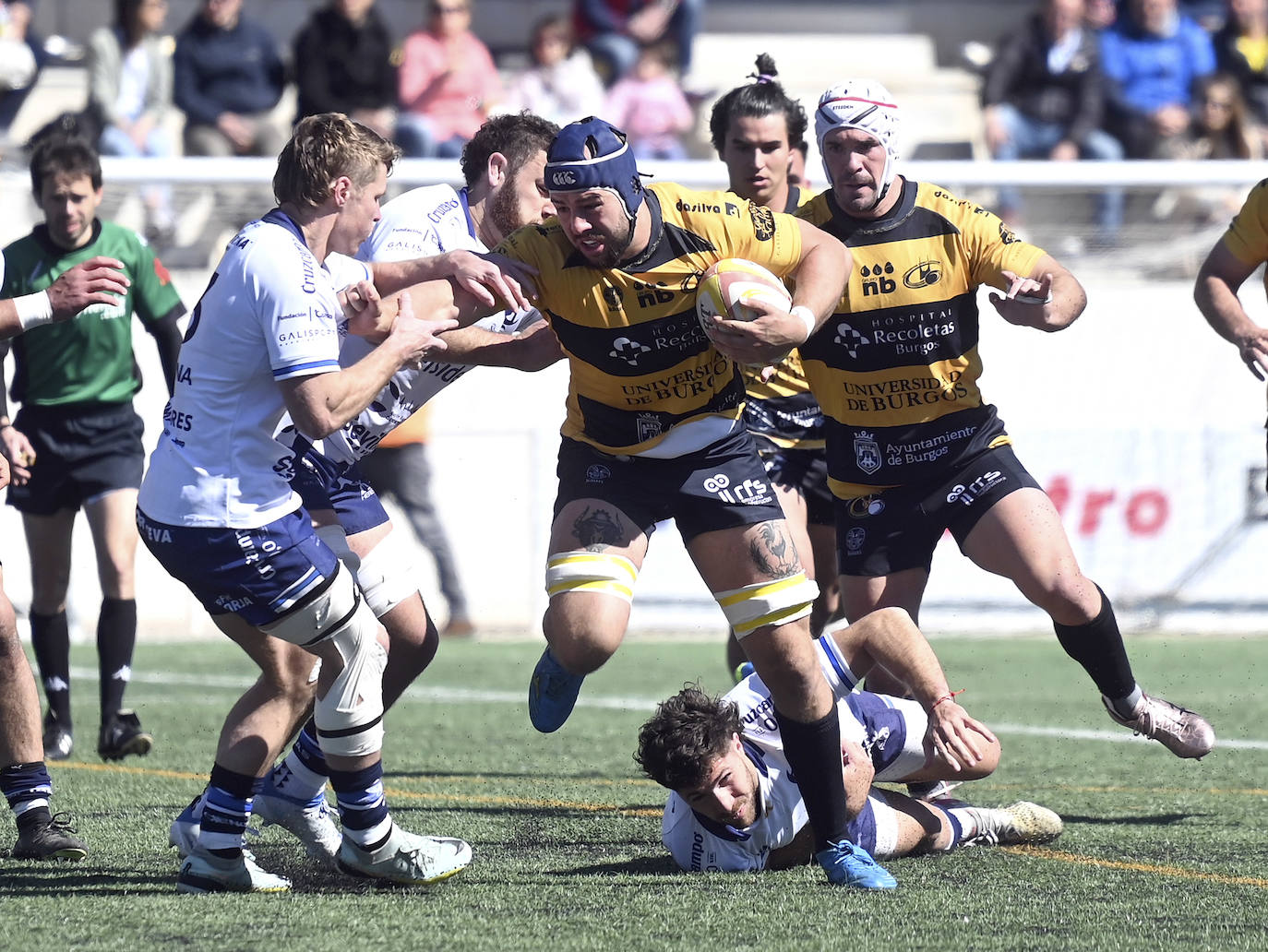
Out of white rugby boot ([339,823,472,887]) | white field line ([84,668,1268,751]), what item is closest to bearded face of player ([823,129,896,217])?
white rugby boot ([339,823,472,887])

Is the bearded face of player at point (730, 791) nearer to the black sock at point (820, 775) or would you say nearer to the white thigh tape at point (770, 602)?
the black sock at point (820, 775)

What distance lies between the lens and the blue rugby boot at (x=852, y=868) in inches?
185

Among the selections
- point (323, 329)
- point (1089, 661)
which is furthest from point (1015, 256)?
point (323, 329)

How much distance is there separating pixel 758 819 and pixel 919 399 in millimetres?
1583

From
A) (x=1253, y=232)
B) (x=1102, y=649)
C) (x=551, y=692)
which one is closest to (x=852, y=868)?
(x=551, y=692)

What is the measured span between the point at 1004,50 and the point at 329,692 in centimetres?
1204

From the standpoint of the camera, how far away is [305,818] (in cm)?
502

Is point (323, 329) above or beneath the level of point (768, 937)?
above

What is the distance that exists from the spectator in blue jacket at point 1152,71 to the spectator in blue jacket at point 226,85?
275 inches

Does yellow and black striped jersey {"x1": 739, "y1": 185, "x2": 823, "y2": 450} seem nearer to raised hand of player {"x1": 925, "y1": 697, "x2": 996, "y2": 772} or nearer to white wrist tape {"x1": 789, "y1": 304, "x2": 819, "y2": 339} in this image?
white wrist tape {"x1": 789, "y1": 304, "x2": 819, "y2": 339}

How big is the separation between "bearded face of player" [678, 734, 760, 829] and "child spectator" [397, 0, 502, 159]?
31.2 feet

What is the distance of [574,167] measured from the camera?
4.79 m

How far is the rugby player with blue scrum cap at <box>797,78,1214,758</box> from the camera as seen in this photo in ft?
18.5

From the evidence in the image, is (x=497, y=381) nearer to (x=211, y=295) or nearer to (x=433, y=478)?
(x=433, y=478)
